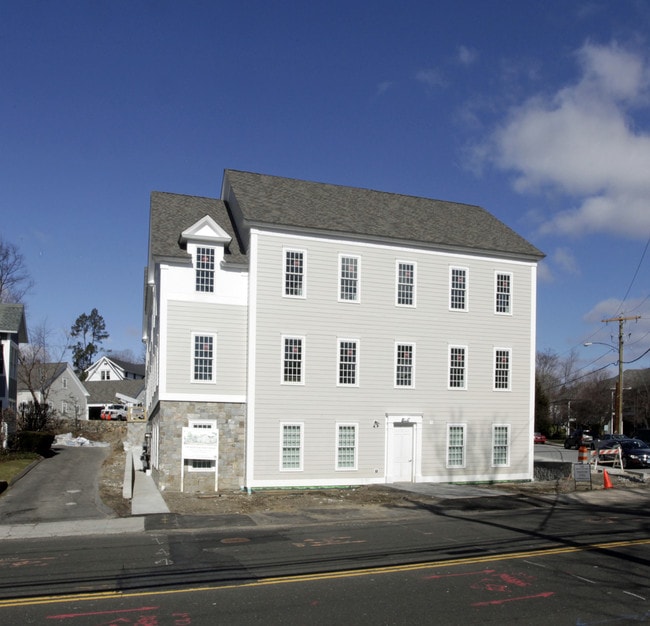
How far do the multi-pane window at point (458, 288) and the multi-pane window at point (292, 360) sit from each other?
22.4 ft

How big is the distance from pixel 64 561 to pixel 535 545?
29.4 ft

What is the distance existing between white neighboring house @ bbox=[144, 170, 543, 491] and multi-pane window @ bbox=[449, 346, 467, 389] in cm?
6

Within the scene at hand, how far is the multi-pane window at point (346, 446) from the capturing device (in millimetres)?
26797

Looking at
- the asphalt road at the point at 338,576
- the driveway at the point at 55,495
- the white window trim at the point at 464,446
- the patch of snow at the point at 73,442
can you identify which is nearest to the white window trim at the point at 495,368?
the white window trim at the point at 464,446

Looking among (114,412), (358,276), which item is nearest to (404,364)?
(358,276)

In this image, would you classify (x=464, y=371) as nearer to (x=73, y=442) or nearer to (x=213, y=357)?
(x=213, y=357)

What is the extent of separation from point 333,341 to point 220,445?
565 cm

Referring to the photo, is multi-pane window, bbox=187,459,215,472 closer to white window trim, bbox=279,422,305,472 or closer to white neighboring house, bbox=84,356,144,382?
white window trim, bbox=279,422,305,472

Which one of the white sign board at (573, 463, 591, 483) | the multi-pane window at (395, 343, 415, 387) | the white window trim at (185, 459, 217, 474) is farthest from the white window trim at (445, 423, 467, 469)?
the white window trim at (185, 459, 217, 474)

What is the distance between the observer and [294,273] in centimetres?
2655

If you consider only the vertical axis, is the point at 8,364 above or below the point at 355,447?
above

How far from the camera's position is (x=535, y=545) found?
1423 cm

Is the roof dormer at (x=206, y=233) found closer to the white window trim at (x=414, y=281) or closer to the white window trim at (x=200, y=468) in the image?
the white window trim at (x=414, y=281)

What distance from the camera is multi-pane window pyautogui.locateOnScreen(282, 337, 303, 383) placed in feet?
86.1
